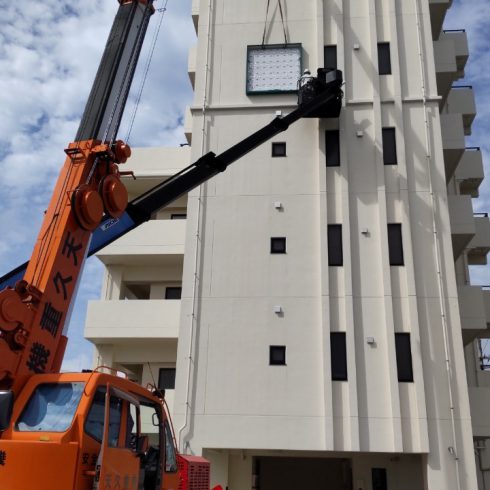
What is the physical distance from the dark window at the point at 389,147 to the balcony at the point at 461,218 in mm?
2832

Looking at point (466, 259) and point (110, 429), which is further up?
point (466, 259)

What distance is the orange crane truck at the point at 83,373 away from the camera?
20.2 feet

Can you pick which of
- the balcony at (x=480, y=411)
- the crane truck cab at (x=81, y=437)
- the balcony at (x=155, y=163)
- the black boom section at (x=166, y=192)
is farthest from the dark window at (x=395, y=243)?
the crane truck cab at (x=81, y=437)

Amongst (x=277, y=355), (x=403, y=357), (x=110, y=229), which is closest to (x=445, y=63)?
(x=403, y=357)

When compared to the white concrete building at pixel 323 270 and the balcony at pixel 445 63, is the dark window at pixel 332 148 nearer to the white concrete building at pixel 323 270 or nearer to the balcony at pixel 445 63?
the white concrete building at pixel 323 270

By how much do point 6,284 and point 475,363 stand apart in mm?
20360

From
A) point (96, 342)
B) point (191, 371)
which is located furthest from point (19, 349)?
point (96, 342)

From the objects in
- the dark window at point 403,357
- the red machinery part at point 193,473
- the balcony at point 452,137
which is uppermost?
the balcony at point 452,137

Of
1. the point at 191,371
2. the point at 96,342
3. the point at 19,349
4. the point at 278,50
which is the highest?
the point at 278,50

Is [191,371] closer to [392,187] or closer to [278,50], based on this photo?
[392,187]

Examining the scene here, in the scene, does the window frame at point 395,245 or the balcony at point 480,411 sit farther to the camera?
the window frame at point 395,245

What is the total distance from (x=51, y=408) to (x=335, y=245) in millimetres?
12233

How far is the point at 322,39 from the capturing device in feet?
65.1

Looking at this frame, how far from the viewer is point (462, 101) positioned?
77.5ft
